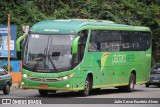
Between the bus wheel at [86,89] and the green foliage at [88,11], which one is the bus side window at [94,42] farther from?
the green foliage at [88,11]

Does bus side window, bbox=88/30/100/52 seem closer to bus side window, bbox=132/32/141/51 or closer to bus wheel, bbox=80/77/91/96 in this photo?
bus wheel, bbox=80/77/91/96

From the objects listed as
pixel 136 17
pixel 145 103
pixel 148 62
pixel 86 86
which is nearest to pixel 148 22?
pixel 136 17

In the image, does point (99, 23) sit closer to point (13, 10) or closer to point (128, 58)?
point (128, 58)

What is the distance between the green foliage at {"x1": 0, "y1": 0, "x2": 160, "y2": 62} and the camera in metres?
46.5

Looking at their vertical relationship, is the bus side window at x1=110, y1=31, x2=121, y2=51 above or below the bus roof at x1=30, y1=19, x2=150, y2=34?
below

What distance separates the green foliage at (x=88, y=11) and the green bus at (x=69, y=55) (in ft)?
59.4

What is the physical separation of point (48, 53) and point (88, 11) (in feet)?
87.6

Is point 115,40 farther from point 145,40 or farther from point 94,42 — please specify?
point 145,40

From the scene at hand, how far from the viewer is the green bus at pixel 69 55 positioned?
24.5 m

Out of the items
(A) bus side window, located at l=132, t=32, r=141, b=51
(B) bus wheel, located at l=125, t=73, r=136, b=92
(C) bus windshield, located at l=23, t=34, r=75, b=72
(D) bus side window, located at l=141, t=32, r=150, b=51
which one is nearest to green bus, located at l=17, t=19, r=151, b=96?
(C) bus windshield, located at l=23, t=34, r=75, b=72

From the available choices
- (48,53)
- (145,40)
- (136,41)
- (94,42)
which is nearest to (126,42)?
(136,41)

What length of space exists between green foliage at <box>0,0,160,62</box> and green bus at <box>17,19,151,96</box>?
59.4ft

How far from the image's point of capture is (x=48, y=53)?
24625 mm

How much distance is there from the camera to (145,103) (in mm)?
21906
